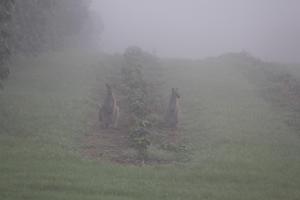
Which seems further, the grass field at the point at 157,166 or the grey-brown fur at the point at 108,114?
the grey-brown fur at the point at 108,114

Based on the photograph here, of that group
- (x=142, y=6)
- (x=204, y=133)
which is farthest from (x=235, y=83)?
(x=142, y=6)

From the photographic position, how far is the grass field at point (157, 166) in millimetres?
12258

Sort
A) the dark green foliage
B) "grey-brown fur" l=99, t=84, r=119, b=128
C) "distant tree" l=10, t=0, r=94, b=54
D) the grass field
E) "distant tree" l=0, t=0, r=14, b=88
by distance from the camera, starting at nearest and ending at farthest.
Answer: the grass field
the dark green foliage
"grey-brown fur" l=99, t=84, r=119, b=128
"distant tree" l=0, t=0, r=14, b=88
"distant tree" l=10, t=0, r=94, b=54

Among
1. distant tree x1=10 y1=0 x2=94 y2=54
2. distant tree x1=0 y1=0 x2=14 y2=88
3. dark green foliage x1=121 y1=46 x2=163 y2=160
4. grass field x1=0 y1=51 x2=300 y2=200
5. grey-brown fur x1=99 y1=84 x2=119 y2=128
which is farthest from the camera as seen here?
distant tree x1=10 y1=0 x2=94 y2=54

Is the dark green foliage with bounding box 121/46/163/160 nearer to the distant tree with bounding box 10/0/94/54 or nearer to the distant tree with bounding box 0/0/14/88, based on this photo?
the distant tree with bounding box 0/0/14/88

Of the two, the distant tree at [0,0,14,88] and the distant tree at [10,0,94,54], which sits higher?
the distant tree at [10,0,94,54]

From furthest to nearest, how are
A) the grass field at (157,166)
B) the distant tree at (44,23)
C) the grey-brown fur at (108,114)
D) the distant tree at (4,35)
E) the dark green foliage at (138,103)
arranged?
the distant tree at (44,23) < the distant tree at (4,35) < the grey-brown fur at (108,114) < the dark green foliage at (138,103) < the grass field at (157,166)

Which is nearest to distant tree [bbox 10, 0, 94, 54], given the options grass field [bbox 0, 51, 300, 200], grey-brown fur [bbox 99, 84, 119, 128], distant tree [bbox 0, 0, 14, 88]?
grass field [bbox 0, 51, 300, 200]

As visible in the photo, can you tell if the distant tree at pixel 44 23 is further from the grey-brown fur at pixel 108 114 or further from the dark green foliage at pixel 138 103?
the grey-brown fur at pixel 108 114

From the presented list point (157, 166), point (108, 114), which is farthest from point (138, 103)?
point (157, 166)

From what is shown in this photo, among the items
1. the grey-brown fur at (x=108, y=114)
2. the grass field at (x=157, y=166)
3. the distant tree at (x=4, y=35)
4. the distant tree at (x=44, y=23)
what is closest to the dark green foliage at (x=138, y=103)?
the grey-brown fur at (x=108, y=114)

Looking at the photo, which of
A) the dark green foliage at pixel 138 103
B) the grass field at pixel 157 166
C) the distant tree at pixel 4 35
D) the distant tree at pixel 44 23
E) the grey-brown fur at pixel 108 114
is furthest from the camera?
the distant tree at pixel 44 23

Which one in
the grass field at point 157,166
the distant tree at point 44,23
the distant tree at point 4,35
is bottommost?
the grass field at point 157,166

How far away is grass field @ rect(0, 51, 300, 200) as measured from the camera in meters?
12.3
